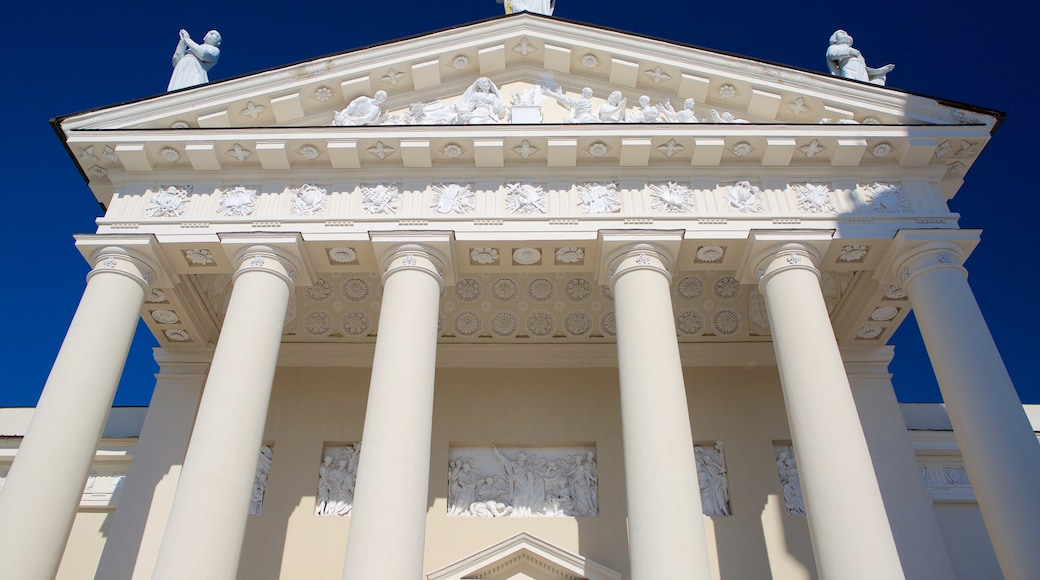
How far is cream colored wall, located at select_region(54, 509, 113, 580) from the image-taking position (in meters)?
13.8

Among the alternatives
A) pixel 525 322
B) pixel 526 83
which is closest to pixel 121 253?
pixel 526 83

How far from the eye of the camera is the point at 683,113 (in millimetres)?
13047

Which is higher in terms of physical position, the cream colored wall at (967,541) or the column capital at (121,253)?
the column capital at (121,253)

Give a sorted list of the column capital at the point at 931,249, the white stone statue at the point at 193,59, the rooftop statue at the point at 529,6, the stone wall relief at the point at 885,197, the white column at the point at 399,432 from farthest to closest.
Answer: the rooftop statue at the point at 529,6 → the white stone statue at the point at 193,59 → the stone wall relief at the point at 885,197 → the column capital at the point at 931,249 → the white column at the point at 399,432

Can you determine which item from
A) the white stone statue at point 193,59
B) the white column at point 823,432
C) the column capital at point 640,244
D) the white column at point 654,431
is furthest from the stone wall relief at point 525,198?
the white stone statue at point 193,59

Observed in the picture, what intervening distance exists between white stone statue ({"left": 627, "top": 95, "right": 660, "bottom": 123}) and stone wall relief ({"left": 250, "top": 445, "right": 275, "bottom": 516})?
27.4ft

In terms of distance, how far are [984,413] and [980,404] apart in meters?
0.13

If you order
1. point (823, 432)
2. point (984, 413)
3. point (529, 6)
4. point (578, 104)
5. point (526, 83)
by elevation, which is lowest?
point (823, 432)

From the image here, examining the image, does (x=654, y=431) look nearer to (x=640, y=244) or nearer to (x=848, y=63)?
(x=640, y=244)

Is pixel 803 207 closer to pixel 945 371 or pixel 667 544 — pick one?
pixel 945 371

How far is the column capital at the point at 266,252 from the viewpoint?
38.7 feet

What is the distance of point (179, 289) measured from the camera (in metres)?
13.5

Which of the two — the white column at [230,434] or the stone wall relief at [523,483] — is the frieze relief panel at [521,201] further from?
the stone wall relief at [523,483]

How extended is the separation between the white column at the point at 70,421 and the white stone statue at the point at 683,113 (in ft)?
27.1
